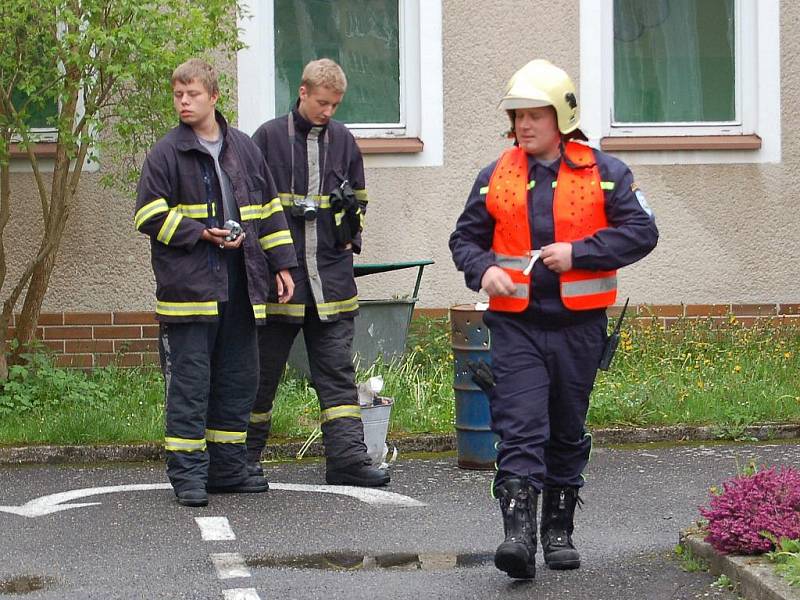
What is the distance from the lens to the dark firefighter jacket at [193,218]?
6.85m

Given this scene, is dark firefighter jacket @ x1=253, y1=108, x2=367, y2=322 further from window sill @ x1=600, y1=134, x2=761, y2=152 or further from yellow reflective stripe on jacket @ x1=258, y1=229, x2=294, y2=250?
window sill @ x1=600, y1=134, x2=761, y2=152

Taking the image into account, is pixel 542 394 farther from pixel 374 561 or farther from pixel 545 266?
pixel 374 561

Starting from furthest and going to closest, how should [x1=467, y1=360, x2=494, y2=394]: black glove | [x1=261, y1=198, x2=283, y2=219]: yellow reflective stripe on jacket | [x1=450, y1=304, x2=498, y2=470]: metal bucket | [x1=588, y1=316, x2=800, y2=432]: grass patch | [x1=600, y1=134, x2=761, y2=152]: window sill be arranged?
1. [x1=600, y1=134, x2=761, y2=152]: window sill
2. [x1=588, y1=316, x2=800, y2=432]: grass patch
3. [x1=450, y1=304, x2=498, y2=470]: metal bucket
4. [x1=261, y1=198, x2=283, y2=219]: yellow reflective stripe on jacket
5. [x1=467, y1=360, x2=494, y2=394]: black glove

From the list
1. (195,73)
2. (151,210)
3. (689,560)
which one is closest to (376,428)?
(151,210)

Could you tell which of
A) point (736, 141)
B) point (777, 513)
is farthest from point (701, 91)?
point (777, 513)

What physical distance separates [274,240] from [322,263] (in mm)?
415

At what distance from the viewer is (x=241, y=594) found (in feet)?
17.4

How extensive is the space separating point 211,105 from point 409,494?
80.1 inches

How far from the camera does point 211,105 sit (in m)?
7.04

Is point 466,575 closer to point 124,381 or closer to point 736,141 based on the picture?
point 124,381

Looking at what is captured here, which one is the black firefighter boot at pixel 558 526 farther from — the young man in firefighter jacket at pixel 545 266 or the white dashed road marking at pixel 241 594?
the white dashed road marking at pixel 241 594

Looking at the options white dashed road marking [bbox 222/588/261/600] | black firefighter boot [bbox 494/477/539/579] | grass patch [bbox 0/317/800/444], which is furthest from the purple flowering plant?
grass patch [bbox 0/317/800/444]

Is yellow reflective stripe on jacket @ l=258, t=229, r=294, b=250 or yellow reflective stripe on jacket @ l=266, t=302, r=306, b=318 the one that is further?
yellow reflective stripe on jacket @ l=266, t=302, r=306, b=318

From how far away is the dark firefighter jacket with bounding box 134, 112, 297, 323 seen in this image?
6852mm
